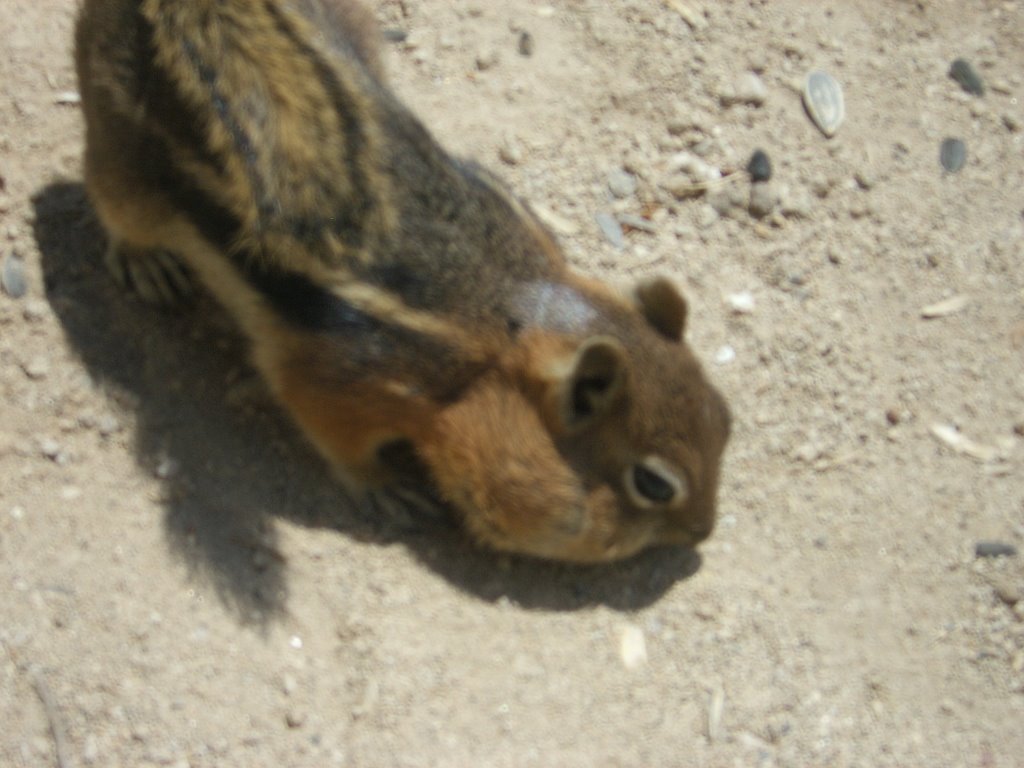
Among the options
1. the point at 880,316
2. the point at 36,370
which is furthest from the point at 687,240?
the point at 36,370

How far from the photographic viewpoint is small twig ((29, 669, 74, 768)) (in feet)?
12.7

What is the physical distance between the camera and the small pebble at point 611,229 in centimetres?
557

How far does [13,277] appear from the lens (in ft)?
16.2

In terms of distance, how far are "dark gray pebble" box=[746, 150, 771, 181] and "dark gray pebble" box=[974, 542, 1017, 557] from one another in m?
1.94

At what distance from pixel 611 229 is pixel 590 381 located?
1.50 meters

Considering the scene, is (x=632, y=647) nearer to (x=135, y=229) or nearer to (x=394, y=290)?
(x=394, y=290)

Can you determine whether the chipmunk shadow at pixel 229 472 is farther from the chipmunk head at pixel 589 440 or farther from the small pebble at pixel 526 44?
the small pebble at pixel 526 44

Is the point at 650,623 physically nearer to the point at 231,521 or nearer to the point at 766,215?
the point at 231,521

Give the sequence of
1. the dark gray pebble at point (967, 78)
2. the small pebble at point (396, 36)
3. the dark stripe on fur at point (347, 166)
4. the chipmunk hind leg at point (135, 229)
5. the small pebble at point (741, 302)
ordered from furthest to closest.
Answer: the dark gray pebble at point (967, 78) → the small pebble at point (396, 36) → the small pebble at point (741, 302) → the chipmunk hind leg at point (135, 229) → the dark stripe on fur at point (347, 166)

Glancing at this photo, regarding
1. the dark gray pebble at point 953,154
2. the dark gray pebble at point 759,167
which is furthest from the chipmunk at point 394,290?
the dark gray pebble at point 953,154

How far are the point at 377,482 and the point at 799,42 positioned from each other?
10.7ft

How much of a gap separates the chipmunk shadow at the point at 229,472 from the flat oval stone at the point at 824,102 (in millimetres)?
2467

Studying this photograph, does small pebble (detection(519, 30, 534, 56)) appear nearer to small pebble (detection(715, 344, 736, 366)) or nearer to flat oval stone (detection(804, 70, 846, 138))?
flat oval stone (detection(804, 70, 846, 138))

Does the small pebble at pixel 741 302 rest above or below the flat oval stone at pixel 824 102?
below
